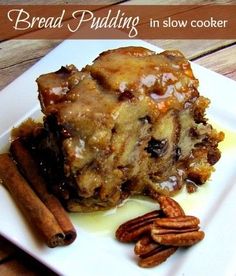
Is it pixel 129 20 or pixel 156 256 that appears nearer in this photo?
pixel 156 256

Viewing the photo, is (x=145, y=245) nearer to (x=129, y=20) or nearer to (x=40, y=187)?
(x=40, y=187)

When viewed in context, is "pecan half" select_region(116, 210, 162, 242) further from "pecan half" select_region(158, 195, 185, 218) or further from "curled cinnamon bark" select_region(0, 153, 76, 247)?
"curled cinnamon bark" select_region(0, 153, 76, 247)

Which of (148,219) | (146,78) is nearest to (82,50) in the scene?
(146,78)

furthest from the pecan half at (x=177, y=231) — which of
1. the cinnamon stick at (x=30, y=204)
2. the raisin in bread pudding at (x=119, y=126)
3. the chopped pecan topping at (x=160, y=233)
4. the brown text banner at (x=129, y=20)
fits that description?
the brown text banner at (x=129, y=20)

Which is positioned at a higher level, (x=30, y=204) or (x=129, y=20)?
(x=129, y=20)

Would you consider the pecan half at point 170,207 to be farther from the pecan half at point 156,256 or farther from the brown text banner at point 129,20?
the brown text banner at point 129,20

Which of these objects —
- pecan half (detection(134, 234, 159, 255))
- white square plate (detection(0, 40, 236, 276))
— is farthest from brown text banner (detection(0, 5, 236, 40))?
pecan half (detection(134, 234, 159, 255))

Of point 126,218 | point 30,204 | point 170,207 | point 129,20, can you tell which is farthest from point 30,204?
point 129,20
